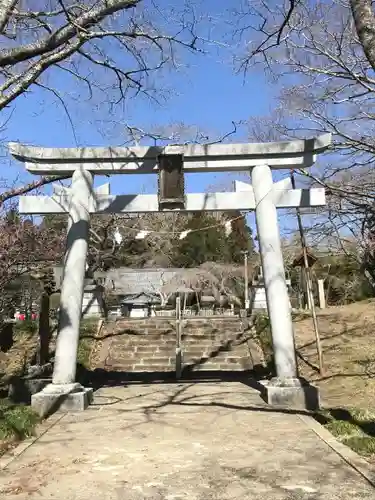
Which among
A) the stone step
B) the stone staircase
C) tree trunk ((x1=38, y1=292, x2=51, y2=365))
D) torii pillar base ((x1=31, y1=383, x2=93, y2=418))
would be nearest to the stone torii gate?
torii pillar base ((x1=31, y1=383, x2=93, y2=418))

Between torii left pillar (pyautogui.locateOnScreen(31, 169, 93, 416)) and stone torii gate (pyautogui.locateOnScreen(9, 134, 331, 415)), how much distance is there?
2 centimetres

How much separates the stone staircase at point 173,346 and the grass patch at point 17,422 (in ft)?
22.1

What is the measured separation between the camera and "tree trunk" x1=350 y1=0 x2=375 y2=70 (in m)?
5.18

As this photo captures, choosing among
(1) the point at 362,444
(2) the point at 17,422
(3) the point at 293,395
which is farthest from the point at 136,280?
(1) the point at 362,444

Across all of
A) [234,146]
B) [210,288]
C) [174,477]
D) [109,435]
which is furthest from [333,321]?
[210,288]

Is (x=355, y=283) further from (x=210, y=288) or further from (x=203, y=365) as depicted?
(x=203, y=365)

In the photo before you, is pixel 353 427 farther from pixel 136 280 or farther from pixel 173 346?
pixel 136 280

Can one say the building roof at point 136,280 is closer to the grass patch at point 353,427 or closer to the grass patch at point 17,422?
the grass patch at point 17,422

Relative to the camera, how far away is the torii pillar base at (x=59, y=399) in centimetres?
865

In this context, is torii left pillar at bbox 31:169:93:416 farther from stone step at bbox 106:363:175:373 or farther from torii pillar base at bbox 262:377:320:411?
stone step at bbox 106:363:175:373

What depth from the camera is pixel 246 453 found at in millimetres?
5820

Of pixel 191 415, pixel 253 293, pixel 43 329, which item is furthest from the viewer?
pixel 253 293

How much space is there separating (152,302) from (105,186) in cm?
1885

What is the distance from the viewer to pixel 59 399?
8.85m
